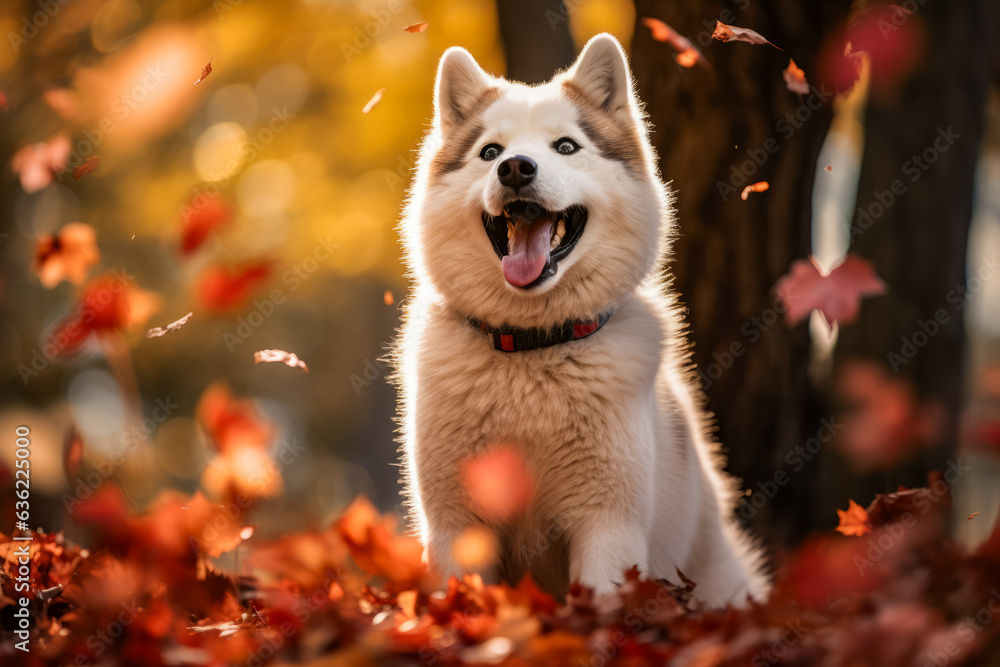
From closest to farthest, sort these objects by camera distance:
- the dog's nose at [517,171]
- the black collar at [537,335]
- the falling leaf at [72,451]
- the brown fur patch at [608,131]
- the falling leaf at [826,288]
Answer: the dog's nose at [517,171] < the black collar at [537,335] < the brown fur patch at [608,131] < the falling leaf at [72,451] < the falling leaf at [826,288]

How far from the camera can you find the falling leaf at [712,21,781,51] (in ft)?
12.7

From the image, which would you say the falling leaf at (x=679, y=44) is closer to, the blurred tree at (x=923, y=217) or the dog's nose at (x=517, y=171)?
→ the blurred tree at (x=923, y=217)

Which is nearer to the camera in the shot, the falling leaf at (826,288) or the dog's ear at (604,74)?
the dog's ear at (604,74)

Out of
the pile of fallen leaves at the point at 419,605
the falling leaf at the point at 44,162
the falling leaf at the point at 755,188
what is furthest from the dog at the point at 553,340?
the falling leaf at the point at 44,162

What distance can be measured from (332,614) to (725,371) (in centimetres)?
295

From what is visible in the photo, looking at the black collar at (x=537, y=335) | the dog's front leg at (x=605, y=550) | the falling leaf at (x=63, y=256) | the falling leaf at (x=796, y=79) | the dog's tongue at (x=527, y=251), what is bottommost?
the dog's front leg at (x=605, y=550)

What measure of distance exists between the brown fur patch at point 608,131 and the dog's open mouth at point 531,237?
0.43 metres

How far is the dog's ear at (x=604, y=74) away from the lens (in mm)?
3684

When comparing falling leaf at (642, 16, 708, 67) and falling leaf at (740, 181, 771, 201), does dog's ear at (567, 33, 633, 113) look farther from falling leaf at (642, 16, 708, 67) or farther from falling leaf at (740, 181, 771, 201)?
falling leaf at (740, 181, 771, 201)

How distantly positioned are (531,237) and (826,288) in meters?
1.68

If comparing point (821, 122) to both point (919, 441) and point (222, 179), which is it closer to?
point (919, 441)

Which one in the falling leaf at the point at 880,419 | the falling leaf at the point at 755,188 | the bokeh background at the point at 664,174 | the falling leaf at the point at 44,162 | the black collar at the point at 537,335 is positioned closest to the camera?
the black collar at the point at 537,335

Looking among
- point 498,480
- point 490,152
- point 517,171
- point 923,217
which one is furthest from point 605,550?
point 923,217

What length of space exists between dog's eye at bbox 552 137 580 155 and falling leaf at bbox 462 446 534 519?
52.9 inches
